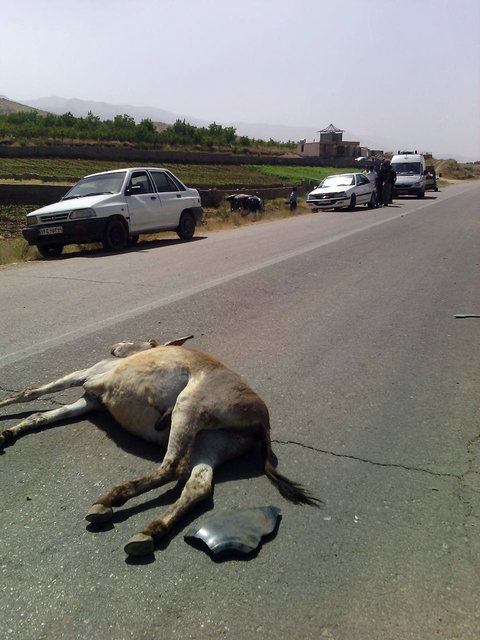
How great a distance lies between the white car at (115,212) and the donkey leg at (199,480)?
9.89 meters

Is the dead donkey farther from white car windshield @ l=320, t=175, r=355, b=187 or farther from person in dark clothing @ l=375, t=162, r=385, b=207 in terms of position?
person in dark clothing @ l=375, t=162, r=385, b=207

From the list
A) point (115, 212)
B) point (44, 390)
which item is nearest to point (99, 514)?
point (44, 390)

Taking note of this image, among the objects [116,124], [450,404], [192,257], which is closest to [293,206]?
[192,257]

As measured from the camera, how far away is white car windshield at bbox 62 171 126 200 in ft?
44.6

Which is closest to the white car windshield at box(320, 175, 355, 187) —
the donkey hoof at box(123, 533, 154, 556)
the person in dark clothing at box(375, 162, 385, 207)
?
the person in dark clothing at box(375, 162, 385, 207)

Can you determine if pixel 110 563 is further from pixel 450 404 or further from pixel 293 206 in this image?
pixel 293 206

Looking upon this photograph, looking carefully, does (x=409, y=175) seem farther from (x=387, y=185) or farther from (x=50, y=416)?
(x=50, y=416)

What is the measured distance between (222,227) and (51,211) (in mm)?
8464

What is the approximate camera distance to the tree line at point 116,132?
73.2 meters

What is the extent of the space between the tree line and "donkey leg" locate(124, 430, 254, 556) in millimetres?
69762

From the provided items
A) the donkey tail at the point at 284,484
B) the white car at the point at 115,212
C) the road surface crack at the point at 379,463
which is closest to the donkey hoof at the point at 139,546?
the donkey tail at the point at 284,484

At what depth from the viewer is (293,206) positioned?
2634 cm

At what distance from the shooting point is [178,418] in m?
3.18

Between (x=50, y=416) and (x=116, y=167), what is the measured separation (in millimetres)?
49207
